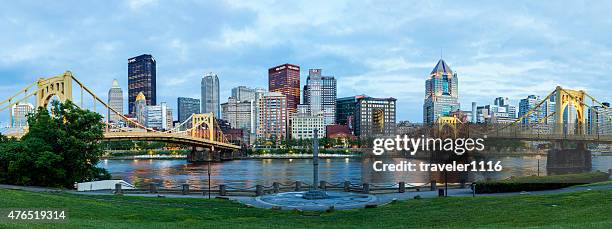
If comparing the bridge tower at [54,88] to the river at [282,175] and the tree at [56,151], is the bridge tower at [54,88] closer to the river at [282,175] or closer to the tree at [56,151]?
the river at [282,175]

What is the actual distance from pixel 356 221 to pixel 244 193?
17302mm

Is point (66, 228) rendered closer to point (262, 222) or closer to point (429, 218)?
point (262, 222)

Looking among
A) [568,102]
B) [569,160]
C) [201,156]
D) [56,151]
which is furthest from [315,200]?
[201,156]

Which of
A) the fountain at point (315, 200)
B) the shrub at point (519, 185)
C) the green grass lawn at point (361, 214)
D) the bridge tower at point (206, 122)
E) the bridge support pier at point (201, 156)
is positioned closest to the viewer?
the green grass lawn at point (361, 214)

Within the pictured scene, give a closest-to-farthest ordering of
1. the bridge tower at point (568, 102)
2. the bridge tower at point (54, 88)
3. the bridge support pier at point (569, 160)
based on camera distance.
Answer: the bridge tower at point (54, 88) < the bridge support pier at point (569, 160) < the bridge tower at point (568, 102)

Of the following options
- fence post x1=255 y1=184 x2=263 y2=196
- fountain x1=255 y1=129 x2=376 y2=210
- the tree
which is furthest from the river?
fountain x1=255 y1=129 x2=376 y2=210

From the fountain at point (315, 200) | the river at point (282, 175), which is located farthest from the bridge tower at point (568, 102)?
the fountain at point (315, 200)

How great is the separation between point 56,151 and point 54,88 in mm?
20676

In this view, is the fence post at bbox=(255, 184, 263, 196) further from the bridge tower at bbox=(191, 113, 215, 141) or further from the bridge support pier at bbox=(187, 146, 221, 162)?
the bridge tower at bbox=(191, 113, 215, 141)

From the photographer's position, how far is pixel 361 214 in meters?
23.1

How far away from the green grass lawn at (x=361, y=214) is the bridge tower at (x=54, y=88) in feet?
117

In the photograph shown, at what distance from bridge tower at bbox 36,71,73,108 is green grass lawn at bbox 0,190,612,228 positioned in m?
35.8

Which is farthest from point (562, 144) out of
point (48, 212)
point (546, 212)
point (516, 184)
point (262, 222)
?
point (48, 212)

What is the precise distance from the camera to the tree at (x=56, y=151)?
35.6 metres
